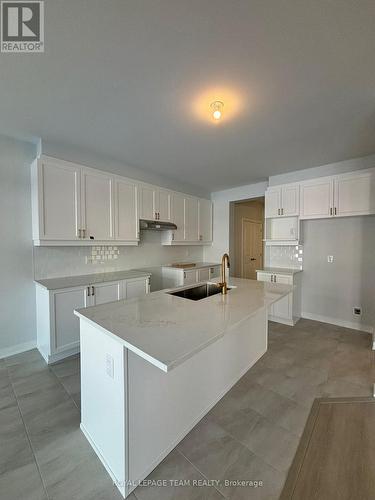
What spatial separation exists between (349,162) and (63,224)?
4.26 m

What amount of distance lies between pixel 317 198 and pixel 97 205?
11.4 ft

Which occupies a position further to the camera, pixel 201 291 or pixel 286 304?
pixel 286 304

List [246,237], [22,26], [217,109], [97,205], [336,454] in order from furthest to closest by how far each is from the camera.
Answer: [246,237] < [97,205] < [217,109] < [336,454] < [22,26]

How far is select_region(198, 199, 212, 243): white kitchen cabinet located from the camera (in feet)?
16.1

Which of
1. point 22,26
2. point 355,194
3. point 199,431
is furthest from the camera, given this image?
point 355,194

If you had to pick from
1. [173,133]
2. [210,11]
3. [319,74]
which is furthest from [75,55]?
[319,74]

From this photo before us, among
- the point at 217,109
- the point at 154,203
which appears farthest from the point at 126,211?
the point at 217,109

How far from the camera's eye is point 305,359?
2531 mm

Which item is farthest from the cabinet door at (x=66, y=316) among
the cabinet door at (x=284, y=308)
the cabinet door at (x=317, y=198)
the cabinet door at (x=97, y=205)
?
the cabinet door at (x=317, y=198)

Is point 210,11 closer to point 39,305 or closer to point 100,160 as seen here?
point 100,160

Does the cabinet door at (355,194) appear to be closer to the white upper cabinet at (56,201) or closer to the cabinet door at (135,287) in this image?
the cabinet door at (135,287)

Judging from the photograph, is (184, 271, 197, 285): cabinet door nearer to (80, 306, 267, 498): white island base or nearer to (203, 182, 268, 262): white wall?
(203, 182, 268, 262): white wall

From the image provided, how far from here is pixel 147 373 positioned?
1.23 m

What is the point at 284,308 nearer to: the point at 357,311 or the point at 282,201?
the point at 357,311
